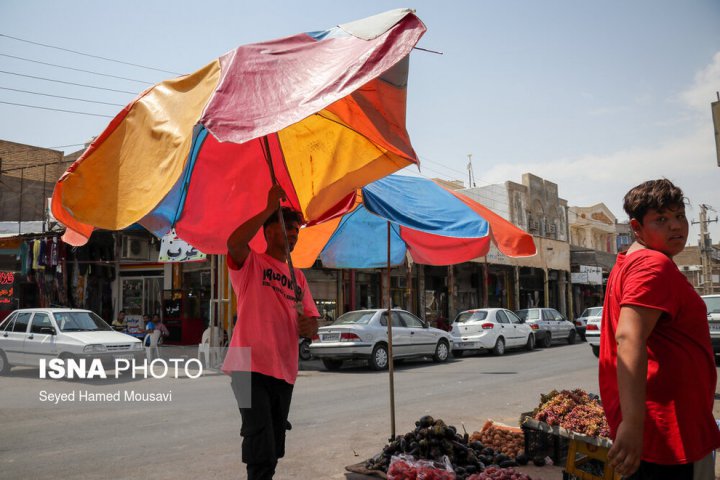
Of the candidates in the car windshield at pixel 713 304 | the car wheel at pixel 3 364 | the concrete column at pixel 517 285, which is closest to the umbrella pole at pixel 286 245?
the car windshield at pixel 713 304

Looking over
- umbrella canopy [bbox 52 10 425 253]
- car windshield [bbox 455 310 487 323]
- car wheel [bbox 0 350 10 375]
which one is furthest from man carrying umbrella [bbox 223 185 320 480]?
car windshield [bbox 455 310 487 323]

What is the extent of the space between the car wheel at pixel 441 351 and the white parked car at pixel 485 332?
1430 millimetres

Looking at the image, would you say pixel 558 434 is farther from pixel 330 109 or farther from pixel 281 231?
pixel 330 109

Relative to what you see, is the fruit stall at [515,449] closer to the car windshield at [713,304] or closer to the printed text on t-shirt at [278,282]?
the printed text on t-shirt at [278,282]

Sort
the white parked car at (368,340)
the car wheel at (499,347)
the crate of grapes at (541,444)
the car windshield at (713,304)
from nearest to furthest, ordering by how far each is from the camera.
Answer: the crate of grapes at (541,444) → the car windshield at (713,304) → the white parked car at (368,340) → the car wheel at (499,347)

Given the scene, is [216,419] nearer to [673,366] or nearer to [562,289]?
[673,366]

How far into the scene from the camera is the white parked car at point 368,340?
13.8m

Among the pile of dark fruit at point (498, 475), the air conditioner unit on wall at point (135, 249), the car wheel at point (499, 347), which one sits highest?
the air conditioner unit on wall at point (135, 249)

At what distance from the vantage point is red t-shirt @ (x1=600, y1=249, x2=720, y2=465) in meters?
2.14

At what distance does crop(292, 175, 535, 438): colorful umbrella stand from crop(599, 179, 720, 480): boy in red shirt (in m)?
2.37

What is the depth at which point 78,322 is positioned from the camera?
43.9 feet

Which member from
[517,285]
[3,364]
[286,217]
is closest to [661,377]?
[286,217]

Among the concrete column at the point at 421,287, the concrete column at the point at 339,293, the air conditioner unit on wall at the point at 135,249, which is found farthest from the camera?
the concrete column at the point at 421,287

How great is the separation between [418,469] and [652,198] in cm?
265
